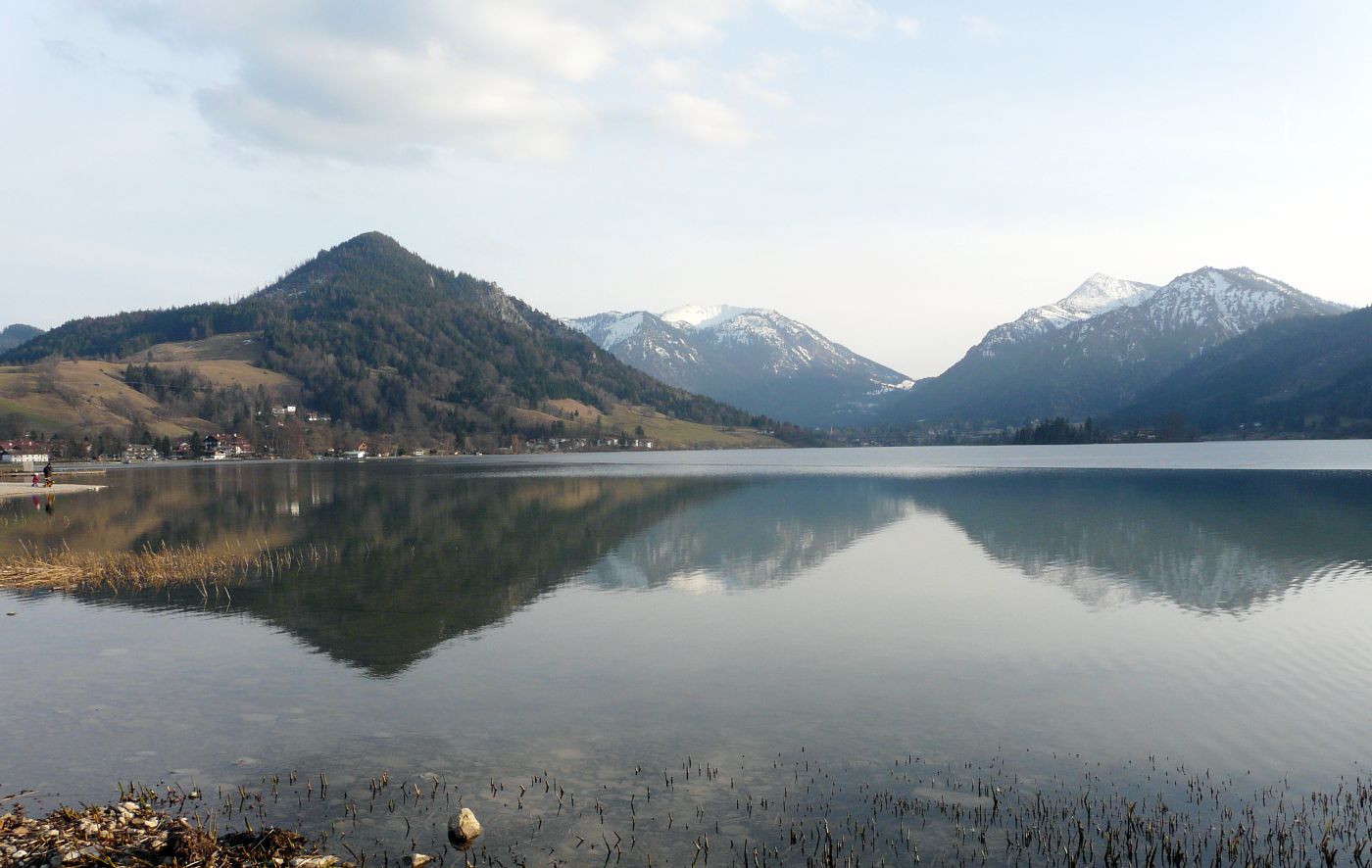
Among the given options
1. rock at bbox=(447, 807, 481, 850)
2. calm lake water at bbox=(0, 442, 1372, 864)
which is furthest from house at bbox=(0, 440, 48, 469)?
rock at bbox=(447, 807, 481, 850)

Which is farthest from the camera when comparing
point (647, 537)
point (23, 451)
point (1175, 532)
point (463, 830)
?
point (23, 451)

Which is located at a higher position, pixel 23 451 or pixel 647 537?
pixel 23 451

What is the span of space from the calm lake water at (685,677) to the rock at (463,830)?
30 centimetres

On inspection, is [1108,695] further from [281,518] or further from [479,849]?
[281,518]

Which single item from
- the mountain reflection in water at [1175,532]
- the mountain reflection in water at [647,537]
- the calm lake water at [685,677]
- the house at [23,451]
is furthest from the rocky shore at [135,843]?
the house at [23,451]

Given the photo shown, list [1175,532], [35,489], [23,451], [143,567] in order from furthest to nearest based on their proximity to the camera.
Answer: [23,451] → [35,489] → [1175,532] → [143,567]

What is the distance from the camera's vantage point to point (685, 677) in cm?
2131

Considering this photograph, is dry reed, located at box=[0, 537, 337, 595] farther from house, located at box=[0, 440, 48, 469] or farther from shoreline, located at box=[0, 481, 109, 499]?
house, located at box=[0, 440, 48, 469]

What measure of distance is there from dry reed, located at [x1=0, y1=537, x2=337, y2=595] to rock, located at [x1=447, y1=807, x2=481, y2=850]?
85.0 feet

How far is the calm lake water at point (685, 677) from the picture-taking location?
47.6 feet

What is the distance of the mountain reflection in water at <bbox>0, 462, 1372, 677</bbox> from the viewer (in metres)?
31.2

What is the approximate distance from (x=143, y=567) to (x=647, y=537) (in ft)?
85.0

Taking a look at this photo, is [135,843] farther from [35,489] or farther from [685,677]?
[35,489]

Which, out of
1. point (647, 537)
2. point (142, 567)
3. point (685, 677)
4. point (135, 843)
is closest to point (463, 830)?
point (135, 843)
